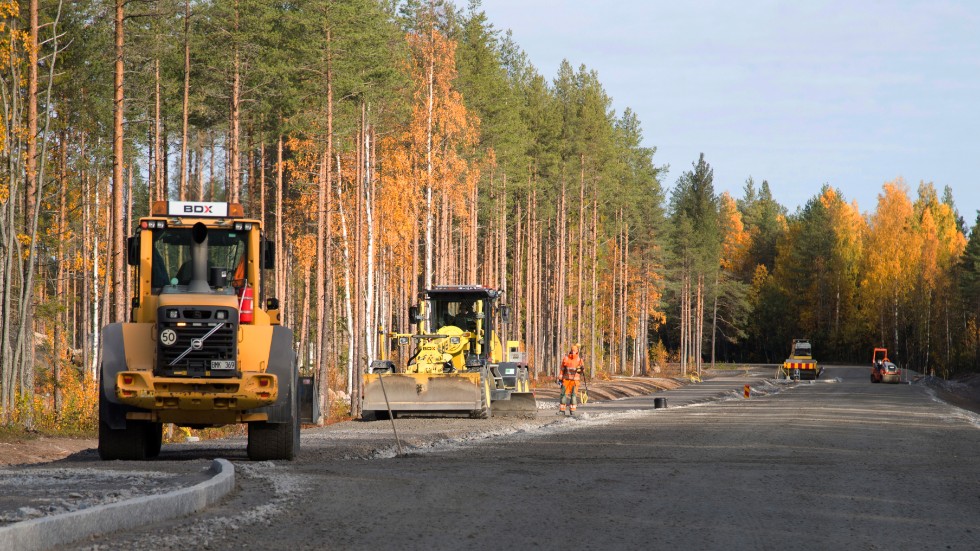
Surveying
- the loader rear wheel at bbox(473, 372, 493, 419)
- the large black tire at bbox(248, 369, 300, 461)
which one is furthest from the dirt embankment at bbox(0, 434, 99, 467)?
the loader rear wheel at bbox(473, 372, 493, 419)

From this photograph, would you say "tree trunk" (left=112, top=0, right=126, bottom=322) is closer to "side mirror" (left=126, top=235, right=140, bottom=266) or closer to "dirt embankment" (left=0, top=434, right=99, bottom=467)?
"dirt embankment" (left=0, top=434, right=99, bottom=467)

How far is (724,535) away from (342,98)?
34552 millimetres

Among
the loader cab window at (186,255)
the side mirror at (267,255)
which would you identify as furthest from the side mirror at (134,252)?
the side mirror at (267,255)

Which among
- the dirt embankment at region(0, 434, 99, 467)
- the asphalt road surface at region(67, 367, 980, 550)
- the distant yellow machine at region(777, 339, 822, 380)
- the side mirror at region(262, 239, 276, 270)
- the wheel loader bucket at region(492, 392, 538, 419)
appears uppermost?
the side mirror at region(262, 239, 276, 270)

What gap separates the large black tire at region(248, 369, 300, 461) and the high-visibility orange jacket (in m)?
16.5

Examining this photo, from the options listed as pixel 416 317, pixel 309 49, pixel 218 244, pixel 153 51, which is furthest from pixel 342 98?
pixel 218 244

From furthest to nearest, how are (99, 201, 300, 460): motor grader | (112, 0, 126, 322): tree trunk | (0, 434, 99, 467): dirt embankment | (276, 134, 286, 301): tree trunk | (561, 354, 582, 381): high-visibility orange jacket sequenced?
(276, 134, 286, 301): tree trunk → (561, 354, 582, 381): high-visibility orange jacket → (112, 0, 126, 322): tree trunk → (0, 434, 99, 467): dirt embankment → (99, 201, 300, 460): motor grader

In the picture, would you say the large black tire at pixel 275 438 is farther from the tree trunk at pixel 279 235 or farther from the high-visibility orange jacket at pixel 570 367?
the tree trunk at pixel 279 235

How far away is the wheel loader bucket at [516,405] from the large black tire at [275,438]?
15964 millimetres

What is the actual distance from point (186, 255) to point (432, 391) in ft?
45.6

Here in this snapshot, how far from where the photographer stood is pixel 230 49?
38.1 m

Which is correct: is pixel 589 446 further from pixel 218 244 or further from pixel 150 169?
pixel 150 169

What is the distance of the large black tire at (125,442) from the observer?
15695 millimetres

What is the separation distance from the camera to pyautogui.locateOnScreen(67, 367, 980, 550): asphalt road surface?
30.3 ft
